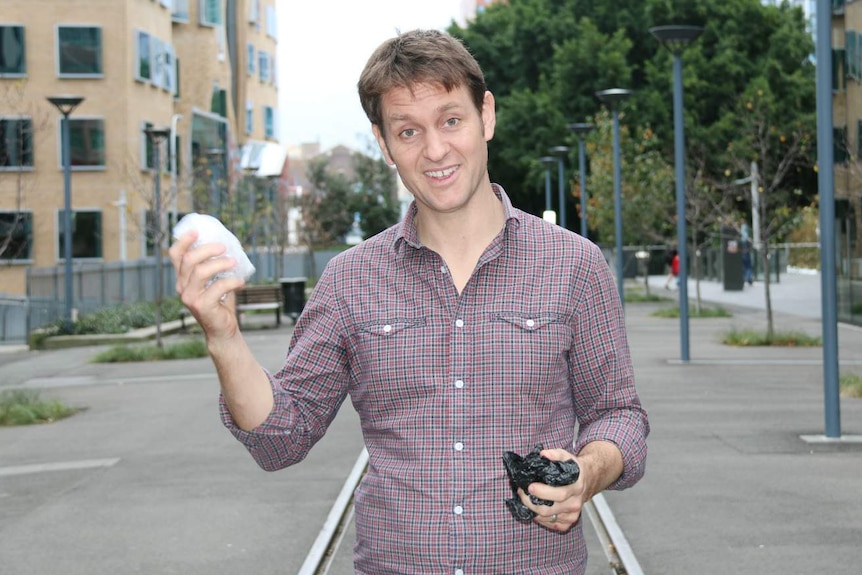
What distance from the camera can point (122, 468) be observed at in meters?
10.6

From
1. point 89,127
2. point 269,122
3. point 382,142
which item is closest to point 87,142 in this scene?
point 89,127

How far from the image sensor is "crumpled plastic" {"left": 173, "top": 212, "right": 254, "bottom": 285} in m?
2.46

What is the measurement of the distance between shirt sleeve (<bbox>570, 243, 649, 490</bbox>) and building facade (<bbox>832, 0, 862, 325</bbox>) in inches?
848

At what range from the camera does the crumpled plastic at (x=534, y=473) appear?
2557mm

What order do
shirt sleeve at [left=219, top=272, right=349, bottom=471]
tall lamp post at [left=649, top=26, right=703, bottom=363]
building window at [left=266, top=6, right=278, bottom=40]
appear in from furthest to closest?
building window at [left=266, top=6, right=278, bottom=40]
tall lamp post at [left=649, top=26, right=703, bottom=363]
shirt sleeve at [left=219, top=272, right=349, bottom=471]

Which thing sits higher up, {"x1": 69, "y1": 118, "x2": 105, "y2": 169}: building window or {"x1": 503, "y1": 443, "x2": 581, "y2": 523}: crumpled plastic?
{"x1": 69, "y1": 118, "x2": 105, "y2": 169}: building window

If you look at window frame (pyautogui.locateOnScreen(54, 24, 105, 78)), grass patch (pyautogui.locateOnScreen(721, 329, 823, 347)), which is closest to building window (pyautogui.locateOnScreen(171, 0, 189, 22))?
window frame (pyautogui.locateOnScreen(54, 24, 105, 78))

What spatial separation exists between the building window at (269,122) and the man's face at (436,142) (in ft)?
226

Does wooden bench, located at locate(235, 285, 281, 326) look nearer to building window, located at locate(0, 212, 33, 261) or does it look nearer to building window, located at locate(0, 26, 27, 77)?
building window, located at locate(0, 212, 33, 261)

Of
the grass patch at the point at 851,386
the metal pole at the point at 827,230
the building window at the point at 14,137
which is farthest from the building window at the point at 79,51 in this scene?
the metal pole at the point at 827,230

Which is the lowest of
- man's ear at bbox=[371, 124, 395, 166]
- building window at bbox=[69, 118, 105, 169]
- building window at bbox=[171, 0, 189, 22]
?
man's ear at bbox=[371, 124, 395, 166]

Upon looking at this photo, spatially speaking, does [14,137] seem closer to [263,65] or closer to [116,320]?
[116,320]

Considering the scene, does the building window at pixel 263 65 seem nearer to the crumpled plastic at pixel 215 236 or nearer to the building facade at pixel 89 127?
the building facade at pixel 89 127

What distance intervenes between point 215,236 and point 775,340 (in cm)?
1952
